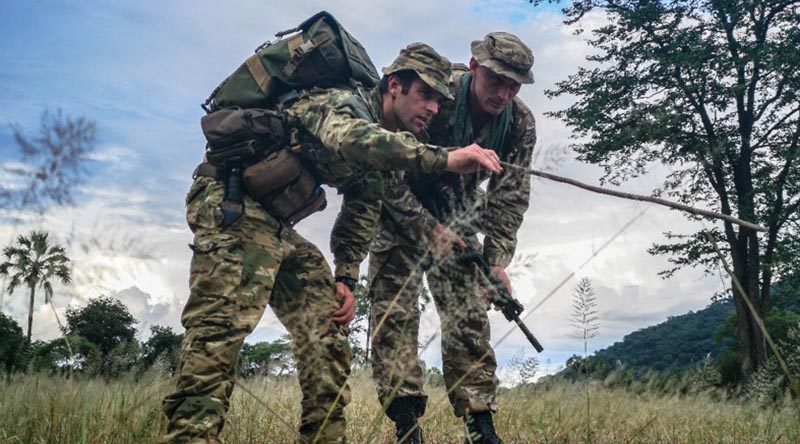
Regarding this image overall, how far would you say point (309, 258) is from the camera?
3541 mm

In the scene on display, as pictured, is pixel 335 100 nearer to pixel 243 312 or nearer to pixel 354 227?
pixel 354 227

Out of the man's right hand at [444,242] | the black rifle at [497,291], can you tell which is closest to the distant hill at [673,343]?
the black rifle at [497,291]

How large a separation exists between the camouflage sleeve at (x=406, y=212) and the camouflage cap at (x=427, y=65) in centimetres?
76

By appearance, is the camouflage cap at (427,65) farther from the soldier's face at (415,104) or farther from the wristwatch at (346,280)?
the wristwatch at (346,280)

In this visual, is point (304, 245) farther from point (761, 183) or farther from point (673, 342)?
point (673, 342)

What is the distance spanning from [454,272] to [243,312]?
4.17ft

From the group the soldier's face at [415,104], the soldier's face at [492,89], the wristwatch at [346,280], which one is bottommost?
the wristwatch at [346,280]

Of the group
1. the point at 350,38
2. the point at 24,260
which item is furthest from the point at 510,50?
the point at 24,260

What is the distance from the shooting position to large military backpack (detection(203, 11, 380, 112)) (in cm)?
337

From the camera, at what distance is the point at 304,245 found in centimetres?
355

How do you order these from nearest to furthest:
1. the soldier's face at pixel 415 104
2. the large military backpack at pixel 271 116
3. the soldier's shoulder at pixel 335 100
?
the soldier's shoulder at pixel 335 100 → the large military backpack at pixel 271 116 → the soldier's face at pixel 415 104

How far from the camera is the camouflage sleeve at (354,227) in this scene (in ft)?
12.7

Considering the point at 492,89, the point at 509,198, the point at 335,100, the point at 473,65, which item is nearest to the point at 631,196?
the point at 335,100

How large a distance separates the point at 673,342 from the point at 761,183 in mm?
9240
